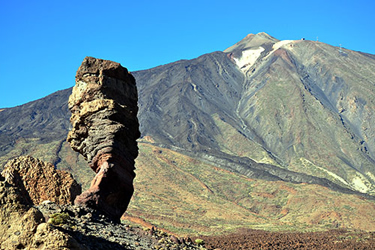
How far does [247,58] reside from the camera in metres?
183

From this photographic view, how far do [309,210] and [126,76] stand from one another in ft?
160

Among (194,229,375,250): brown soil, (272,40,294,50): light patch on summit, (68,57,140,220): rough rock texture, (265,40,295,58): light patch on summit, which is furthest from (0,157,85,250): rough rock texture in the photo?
(272,40,294,50): light patch on summit

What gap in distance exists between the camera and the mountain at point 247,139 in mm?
62875

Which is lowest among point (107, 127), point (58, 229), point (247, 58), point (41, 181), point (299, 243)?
point (299, 243)

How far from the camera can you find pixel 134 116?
1864 cm

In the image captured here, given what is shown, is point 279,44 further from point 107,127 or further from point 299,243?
point 107,127

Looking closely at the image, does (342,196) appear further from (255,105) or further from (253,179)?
(255,105)

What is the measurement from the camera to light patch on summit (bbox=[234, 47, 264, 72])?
584 feet

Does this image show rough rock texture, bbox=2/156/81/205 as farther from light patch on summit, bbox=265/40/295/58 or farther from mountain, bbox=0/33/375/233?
light patch on summit, bbox=265/40/295/58

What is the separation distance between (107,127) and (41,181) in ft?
A: 8.99

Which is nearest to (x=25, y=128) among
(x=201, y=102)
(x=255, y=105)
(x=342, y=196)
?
(x=201, y=102)

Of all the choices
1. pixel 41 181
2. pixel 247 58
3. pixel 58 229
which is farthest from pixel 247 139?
pixel 58 229

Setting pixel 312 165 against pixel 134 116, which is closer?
pixel 134 116

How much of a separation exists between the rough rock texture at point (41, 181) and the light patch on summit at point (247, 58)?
160790mm
